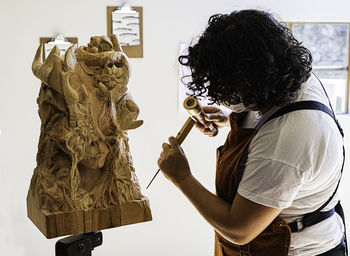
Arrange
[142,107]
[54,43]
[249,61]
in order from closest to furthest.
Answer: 1. [249,61]
2. [54,43]
3. [142,107]

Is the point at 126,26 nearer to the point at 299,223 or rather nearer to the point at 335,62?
the point at 335,62

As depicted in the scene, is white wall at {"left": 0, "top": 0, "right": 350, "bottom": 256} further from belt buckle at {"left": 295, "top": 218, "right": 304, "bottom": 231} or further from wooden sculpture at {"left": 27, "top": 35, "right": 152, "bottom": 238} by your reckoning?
belt buckle at {"left": 295, "top": 218, "right": 304, "bottom": 231}

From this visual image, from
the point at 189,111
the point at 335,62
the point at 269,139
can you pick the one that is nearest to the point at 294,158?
the point at 269,139

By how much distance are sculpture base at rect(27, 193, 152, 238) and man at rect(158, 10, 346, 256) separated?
0.17 metres

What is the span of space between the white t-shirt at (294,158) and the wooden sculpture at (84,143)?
1.30 feet

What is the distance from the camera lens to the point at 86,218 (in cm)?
152

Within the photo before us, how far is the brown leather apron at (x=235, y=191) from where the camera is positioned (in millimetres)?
1508

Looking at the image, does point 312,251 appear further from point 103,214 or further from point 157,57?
point 157,57

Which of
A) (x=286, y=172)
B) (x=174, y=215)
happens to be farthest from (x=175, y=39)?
(x=286, y=172)

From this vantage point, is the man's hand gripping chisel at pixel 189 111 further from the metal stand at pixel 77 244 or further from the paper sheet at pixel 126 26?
the paper sheet at pixel 126 26

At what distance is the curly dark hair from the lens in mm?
1312

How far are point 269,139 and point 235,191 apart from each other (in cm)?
23

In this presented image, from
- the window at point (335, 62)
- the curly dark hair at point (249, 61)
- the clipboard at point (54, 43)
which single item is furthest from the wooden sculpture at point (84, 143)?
the window at point (335, 62)

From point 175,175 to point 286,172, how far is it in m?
0.36
